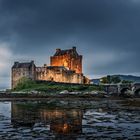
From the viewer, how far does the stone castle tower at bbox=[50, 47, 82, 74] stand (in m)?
116

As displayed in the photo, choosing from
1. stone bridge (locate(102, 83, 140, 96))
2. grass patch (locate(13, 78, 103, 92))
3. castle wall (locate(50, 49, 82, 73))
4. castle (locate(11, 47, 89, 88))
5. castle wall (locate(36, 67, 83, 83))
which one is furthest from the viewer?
castle wall (locate(50, 49, 82, 73))

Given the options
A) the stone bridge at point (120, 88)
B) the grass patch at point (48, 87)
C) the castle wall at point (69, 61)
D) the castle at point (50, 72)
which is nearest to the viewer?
the grass patch at point (48, 87)

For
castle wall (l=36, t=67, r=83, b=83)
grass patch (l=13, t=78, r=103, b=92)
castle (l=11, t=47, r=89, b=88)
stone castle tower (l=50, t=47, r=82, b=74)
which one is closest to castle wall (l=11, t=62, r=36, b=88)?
castle (l=11, t=47, r=89, b=88)

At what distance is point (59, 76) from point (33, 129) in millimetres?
88209

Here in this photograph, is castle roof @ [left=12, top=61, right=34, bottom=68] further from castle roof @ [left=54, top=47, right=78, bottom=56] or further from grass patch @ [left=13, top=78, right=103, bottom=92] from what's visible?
castle roof @ [left=54, top=47, right=78, bottom=56]

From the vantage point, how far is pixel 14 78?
10544 cm

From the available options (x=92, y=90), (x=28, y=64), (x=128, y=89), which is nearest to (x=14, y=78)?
(x=28, y=64)

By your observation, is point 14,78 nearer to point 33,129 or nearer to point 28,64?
point 28,64

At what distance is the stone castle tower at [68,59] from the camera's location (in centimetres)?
11650

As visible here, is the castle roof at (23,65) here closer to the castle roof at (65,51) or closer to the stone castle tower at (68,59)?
the stone castle tower at (68,59)

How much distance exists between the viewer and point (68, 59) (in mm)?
116375

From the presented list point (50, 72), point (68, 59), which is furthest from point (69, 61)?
point (50, 72)

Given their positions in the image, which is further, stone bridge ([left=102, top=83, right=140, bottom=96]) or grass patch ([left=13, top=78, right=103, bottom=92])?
stone bridge ([left=102, top=83, right=140, bottom=96])

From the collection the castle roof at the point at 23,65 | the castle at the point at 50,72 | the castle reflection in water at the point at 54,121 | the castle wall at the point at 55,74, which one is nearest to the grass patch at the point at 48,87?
the castle at the point at 50,72
